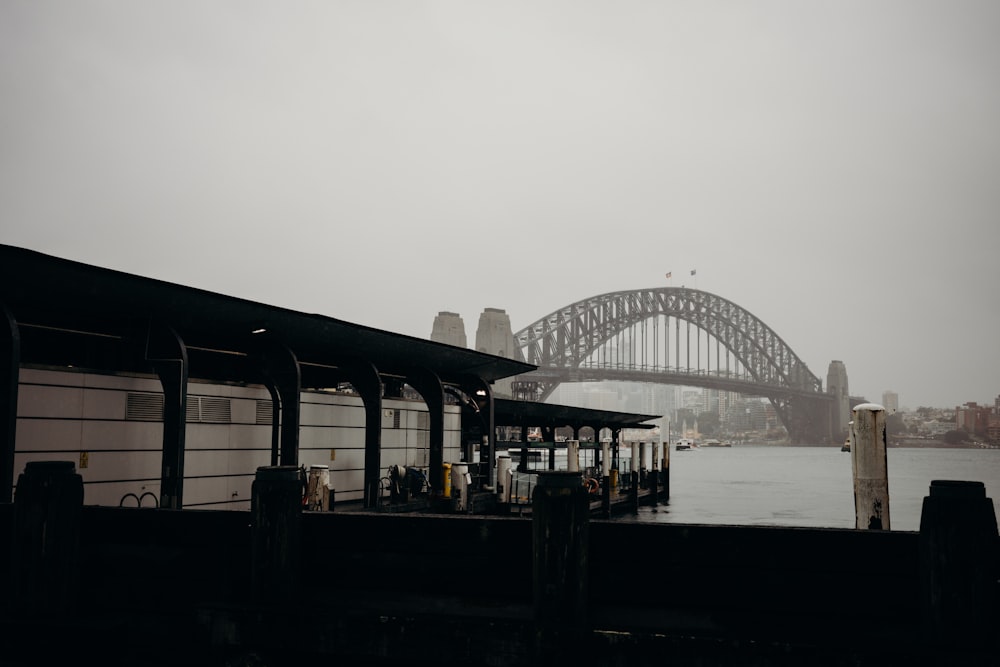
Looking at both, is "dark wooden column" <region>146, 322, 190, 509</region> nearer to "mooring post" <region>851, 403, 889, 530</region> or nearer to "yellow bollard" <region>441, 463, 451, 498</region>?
"yellow bollard" <region>441, 463, 451, 498</region>

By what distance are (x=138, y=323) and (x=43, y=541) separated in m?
10.9

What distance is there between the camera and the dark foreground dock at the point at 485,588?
608 centimetres

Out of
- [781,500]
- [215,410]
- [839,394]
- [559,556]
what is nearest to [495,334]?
[839,394]

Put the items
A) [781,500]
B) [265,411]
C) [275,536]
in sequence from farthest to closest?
[781,500], [265,411], [275,536]

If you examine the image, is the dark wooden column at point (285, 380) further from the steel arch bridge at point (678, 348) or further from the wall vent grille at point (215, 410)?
the steel arch bridge at point (678, 348)

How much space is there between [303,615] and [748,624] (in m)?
3.54

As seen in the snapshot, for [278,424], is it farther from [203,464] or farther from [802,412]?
[802,412]

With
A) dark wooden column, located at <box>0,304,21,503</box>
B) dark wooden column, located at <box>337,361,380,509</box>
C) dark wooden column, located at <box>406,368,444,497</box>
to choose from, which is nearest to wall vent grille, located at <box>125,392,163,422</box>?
dark wooden column, located at <box>0,304,21,503</box>

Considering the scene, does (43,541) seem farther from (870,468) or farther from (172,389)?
(870,468)

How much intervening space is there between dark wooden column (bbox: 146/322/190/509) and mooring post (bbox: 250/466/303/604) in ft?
36.6

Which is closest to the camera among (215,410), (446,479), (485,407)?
(215,410)

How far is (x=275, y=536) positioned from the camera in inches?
285

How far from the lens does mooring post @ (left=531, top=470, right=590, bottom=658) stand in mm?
6559

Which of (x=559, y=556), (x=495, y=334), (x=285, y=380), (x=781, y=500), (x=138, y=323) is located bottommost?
(x=781, y=500)
